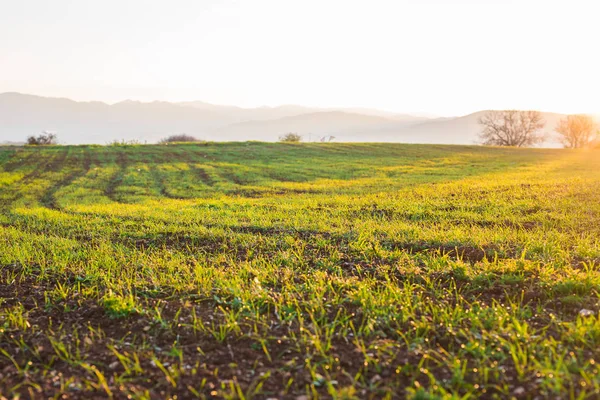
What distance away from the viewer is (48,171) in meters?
26.6

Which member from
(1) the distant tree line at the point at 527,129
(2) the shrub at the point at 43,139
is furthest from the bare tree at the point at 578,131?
(2) the shrub at the point at 43,139

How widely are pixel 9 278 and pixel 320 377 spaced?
5.64m

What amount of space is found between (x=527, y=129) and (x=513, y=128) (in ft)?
8.10

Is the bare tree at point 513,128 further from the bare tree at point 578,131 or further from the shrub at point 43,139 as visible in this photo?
the shrub at point 43,139

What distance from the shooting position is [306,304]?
17.3 feet

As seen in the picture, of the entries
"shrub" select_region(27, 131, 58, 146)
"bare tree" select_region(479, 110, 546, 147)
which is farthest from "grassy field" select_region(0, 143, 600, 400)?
"bare tree" select_region(479, 110, 546, 147)

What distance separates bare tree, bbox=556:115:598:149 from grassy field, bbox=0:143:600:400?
271 feet

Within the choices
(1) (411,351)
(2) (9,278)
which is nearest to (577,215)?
(1) (411,351)

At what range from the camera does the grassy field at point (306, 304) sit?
381cm

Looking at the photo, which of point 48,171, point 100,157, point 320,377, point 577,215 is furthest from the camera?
point 100,157

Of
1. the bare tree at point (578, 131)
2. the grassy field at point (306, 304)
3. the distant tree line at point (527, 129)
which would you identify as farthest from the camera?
the distant tree line at point (527, 129)

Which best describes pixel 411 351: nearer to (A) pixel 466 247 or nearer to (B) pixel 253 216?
(A) pixel 466 247

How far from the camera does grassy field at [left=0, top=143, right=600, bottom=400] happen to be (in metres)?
3.81

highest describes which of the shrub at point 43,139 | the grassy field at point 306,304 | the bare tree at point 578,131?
the bare tree at point 578,131
